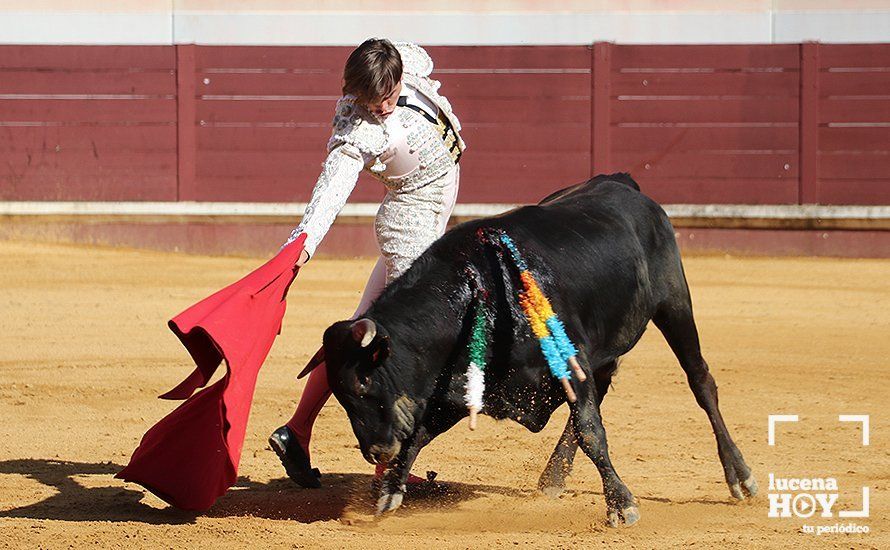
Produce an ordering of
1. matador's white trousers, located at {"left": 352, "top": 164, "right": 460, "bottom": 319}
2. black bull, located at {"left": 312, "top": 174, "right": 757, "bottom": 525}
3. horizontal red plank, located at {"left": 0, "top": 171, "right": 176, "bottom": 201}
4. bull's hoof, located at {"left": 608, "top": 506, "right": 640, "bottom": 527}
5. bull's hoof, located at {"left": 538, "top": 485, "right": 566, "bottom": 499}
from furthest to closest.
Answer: horizontal red plank, located at {"left": 0, "top": 171, "right": 176, "bottom": 201} → bull's hoof, located at {"left": 538, "top": 485, "right": 566, "bottom": 499} → matador's white trousers, located at {"left": 352, "top": 164, "right": 460, "bottom": 319} → bull's hoof, located at {"left": 608, "top": 506, "right": 640, "bottom": 527} → black bull, located at {"left": 312, "top": 174, "right": 757, "bottom": 525}

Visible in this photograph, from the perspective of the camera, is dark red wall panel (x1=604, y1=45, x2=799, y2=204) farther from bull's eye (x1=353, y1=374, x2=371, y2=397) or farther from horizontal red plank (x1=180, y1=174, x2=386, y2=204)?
bull's eye (x1=353, y1=374, x2=371, y2=397)

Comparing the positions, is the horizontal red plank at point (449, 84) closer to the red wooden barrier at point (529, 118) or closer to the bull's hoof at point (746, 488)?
the red wooden barrier at point (529, 118)

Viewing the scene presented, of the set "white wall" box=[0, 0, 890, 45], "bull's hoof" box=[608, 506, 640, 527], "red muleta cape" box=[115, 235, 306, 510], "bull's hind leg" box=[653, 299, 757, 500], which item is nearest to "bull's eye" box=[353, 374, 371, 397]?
"red muleta cape" box=[115, 235, 306, 510]

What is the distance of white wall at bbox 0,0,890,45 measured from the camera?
30.5 ft

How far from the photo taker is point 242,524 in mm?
3076

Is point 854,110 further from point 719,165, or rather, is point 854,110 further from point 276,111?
point 276,111

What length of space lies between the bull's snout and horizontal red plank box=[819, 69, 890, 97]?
6633 millimetres

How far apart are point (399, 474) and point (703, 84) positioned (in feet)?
20.8

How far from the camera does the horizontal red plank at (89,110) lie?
8.88 meters

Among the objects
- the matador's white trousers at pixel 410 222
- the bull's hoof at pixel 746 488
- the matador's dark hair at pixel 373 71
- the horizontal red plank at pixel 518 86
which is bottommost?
the bull's hoof at pixel 746 488

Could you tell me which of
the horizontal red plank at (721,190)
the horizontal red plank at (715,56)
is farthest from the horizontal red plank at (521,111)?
the horizontal red plank at (721,190)

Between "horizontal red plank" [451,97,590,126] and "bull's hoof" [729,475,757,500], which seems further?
"horizontal red plank" [451,97,590,126]

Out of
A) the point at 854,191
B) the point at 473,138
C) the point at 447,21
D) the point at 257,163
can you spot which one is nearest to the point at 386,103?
the point at 473,138

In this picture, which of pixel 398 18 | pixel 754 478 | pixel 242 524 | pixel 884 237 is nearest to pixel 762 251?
pixel 884 237
